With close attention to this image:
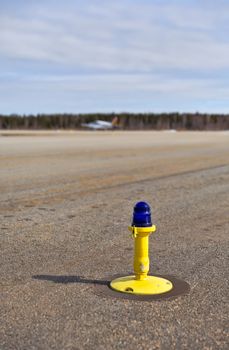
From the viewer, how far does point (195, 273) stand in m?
6.27

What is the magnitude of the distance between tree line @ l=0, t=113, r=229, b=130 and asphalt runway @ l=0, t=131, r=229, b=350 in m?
130

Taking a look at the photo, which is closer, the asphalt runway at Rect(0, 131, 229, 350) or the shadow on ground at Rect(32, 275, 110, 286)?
the asphalt runway at Rect(0, 131, 229, 350)

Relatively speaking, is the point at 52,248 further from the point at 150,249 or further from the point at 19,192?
the point at 19,192

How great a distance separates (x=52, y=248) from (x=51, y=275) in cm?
130

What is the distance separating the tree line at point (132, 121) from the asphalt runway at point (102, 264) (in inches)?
5125

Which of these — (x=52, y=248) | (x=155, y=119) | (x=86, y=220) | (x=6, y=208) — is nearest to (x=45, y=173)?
(x=6, y=208)

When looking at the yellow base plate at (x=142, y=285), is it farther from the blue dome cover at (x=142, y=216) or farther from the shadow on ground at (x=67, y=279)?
the blue dome cover at (x=142, y=216)

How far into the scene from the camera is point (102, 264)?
6.60m

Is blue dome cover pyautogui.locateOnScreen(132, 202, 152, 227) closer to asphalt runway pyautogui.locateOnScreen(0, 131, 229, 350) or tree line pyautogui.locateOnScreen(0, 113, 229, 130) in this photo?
asphalt runway pyautogui.locateOnScreen(0, 131, 229, 350)

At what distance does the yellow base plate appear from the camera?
216 inches

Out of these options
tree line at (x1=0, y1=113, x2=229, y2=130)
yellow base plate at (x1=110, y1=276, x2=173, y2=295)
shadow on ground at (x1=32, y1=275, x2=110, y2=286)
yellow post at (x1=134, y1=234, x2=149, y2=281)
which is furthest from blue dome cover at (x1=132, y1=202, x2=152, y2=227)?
tree line at (x1=0, y1=113, x2=229, y2=130)

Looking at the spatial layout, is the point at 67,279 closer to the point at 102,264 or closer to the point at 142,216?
the point at 102,264

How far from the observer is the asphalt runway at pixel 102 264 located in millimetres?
4473

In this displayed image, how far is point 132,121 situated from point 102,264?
154245 mm
